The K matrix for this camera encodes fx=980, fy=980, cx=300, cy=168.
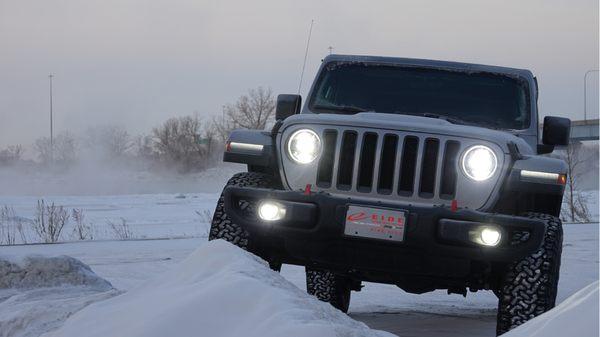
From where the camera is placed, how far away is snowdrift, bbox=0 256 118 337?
17.2ft

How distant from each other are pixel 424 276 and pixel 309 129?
1.14 m

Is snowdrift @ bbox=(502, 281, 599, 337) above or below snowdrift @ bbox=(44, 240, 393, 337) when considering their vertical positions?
above

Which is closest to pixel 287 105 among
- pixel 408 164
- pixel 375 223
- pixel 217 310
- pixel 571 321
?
pixel 408 164

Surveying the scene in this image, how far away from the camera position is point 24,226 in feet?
80.1

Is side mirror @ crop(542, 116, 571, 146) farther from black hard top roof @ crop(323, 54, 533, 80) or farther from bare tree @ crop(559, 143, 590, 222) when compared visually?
bare tree @ crop(559, 143, 590, 222)

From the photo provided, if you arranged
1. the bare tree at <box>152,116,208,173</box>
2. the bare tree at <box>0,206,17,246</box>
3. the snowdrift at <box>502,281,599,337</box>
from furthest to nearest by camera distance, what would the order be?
the bare tree at <box>152,116,208,173</box>, the bare tree at <box>0,206,17,246</box>, the snowdrift at <box>502,281,599,337</box>

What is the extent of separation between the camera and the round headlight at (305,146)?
600 cm

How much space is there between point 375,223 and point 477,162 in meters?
0.74

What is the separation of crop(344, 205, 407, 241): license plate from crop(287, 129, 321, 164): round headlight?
527 millimetres

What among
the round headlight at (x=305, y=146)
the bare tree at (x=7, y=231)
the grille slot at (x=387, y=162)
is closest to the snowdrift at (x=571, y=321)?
the grille slot at (x=387, y=162)

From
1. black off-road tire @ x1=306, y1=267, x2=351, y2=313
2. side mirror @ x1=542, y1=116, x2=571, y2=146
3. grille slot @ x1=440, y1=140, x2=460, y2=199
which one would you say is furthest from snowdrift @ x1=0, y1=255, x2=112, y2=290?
side mirror @ x1=542, y1=116, x2=571, y2=146

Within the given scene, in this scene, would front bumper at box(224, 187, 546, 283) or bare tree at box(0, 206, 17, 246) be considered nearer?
front bumper at box(224, 187, 546, 283)

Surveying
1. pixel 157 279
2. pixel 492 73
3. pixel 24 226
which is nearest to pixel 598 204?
pixel 24 226

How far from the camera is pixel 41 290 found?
650 centimetres
